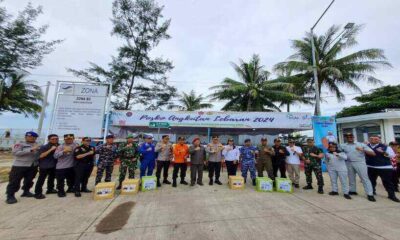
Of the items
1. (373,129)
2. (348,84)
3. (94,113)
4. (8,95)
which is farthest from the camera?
(8,95)

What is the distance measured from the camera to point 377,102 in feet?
74.2

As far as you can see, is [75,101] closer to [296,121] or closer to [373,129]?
[296,121]

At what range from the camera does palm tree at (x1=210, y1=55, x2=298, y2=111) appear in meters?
17.9

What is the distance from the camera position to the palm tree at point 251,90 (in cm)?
1786

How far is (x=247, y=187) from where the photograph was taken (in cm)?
615

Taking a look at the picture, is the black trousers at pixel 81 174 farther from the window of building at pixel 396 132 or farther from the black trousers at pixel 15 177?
the window of building at pixel 396 132

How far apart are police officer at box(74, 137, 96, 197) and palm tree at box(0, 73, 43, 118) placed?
62.1 ft

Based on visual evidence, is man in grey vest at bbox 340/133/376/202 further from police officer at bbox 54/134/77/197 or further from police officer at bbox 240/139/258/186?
police officer at bbox 54/134/77/197

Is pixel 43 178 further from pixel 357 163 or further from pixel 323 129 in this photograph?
pixel 323 129

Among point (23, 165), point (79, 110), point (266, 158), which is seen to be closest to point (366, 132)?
point (266, 158)

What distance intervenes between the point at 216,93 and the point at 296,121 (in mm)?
9409

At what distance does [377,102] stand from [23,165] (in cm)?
3107

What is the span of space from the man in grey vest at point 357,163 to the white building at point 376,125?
366 inches

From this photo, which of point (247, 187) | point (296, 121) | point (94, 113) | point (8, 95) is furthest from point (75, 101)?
point (8, 95)
